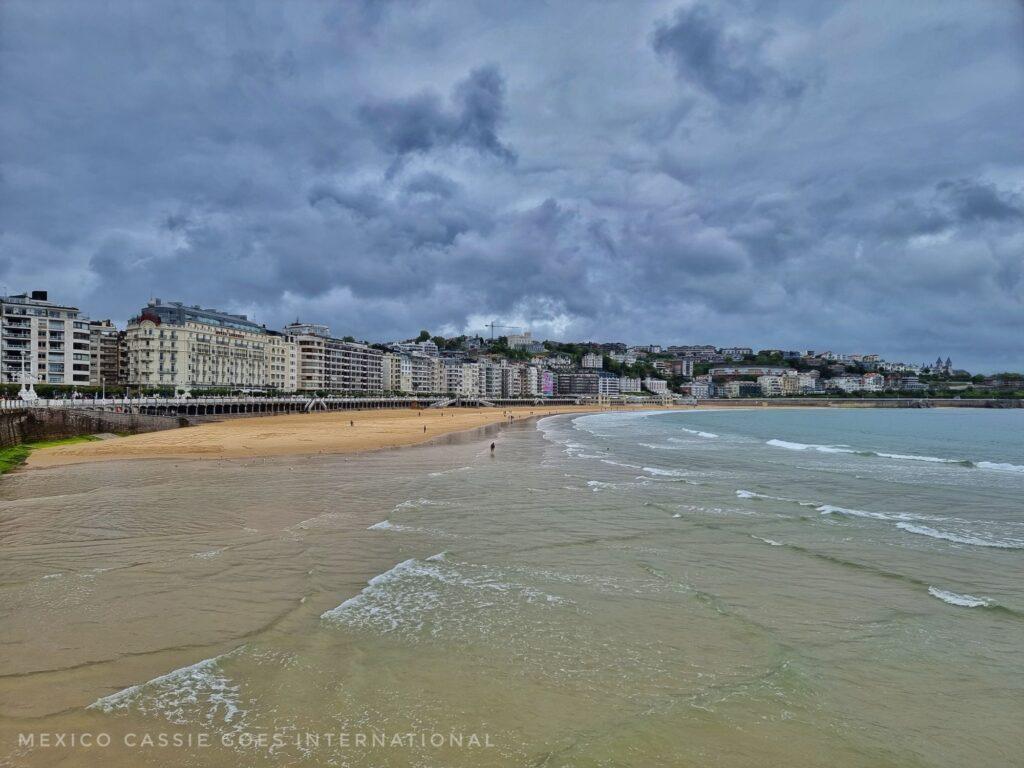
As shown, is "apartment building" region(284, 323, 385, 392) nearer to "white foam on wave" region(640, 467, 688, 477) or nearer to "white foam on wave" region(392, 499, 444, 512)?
"white foam on wave" region(640, 467, 688, 477)

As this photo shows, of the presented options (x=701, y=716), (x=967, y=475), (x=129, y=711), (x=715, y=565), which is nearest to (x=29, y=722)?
(x=129, y=711)

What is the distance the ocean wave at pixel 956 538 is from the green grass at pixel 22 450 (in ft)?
103

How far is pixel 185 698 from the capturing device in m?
6.11

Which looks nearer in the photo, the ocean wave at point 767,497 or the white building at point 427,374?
the ocean wave at point 767,497

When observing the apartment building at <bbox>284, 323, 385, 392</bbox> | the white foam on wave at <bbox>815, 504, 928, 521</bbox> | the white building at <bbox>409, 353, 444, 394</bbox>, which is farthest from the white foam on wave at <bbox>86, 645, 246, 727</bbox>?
Answer: the white building at <bbox>409, 353, 444, 394</bbox>

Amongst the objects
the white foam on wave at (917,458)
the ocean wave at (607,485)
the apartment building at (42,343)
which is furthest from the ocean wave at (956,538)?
the apartment building at (42,343)

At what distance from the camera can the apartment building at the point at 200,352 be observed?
9300cm

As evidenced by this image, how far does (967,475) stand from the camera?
2656 centimetres

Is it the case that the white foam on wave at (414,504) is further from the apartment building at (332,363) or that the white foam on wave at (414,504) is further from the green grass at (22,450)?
the apartment building at (332,363)

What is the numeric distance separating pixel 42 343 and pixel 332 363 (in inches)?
2173

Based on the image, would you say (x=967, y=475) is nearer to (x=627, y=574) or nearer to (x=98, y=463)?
(x=627, y=574)

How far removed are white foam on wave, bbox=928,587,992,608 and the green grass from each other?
30494mm

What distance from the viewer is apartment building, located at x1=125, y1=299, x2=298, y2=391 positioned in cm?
9300

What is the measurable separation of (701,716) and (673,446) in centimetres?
3647
